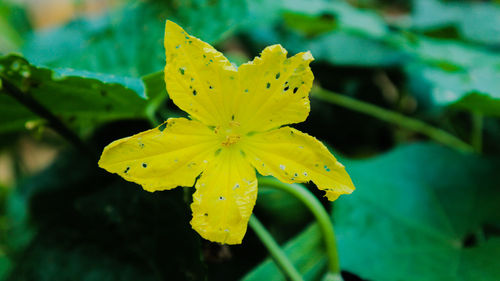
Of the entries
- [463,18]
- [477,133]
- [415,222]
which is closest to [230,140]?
[415,222]

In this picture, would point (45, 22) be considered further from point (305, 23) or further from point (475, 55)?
point (475, 55)

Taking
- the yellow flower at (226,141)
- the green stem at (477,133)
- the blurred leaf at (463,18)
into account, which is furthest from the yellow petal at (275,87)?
the blurred leaf at (463,18)

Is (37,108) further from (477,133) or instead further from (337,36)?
(477,133)

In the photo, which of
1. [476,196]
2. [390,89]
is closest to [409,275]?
[476,196]

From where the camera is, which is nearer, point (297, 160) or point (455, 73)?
point (297, 160)

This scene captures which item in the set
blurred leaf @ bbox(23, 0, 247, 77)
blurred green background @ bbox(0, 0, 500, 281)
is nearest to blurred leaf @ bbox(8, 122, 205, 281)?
blurred green background @ bbox(0, 0, 500, 281)
